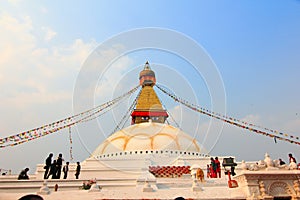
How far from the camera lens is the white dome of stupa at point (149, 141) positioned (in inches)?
756

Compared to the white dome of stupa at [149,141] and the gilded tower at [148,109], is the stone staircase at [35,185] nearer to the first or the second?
the white dome of stupa at [149,141]

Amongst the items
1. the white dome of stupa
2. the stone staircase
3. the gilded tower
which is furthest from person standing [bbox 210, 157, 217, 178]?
the gilded tower

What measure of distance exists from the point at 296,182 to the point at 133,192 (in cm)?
577

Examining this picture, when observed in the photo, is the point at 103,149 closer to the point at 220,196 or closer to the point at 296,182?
the point at 220,196

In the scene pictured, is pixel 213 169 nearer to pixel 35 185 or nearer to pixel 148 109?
pixel 35 185

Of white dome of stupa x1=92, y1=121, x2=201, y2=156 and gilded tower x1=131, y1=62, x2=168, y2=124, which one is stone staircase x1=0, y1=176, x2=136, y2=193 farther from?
gilded tower x1=131, y1=62, x2=168, y2=124

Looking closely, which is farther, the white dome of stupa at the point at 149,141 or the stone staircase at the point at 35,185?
the white dome of stupa at the point at 149,141

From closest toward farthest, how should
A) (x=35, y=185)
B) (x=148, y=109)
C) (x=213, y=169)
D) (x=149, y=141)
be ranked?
(x=35, y=185) → (x=213, y=169) → (x=149, y=141) → (x=148, y=109)

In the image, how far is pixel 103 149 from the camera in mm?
20281

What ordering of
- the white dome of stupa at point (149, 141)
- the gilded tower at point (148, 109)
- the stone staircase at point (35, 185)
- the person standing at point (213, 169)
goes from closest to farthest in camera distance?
the stone staircase at point (35, 185)
the person standing at point (213, 169)
the white dome of stupa at point (149, 141)
the gilded tower at point (148, 109)

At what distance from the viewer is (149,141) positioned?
19.6 meters

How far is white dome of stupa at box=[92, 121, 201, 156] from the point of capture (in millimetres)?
19203

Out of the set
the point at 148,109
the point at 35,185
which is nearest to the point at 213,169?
the point at 35,185

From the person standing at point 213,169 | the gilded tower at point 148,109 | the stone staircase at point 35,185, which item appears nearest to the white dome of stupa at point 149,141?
the person standing at point 213,169
